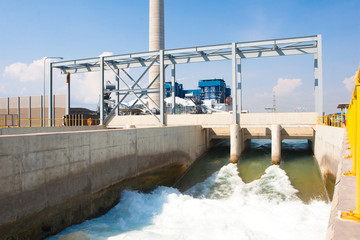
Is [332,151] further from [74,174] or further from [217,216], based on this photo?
[74,174]

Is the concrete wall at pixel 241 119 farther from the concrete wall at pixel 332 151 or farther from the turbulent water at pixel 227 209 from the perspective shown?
the concrete wall at pixel 332 151

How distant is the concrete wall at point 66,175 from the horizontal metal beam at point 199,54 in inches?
452

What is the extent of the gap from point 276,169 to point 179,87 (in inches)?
1633

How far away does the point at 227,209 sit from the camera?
11.4 meters

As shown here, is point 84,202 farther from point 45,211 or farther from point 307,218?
point 307,218

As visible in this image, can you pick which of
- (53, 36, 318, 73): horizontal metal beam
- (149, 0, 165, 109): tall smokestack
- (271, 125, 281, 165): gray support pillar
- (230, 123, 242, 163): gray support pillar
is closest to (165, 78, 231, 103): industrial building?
(149, 0, 165, 109): tall smokestack

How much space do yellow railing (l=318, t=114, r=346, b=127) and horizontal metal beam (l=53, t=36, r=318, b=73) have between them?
6046 mm

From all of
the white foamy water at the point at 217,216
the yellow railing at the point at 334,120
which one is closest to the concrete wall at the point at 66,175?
the white foamy water at the point at 217,216

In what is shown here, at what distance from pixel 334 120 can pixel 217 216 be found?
9264 millimetres

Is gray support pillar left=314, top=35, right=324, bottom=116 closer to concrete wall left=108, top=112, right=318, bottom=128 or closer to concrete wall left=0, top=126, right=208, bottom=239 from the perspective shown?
concrete wall left=108, top=112, right=318, bottom=128

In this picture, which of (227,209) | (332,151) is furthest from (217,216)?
(332,151)

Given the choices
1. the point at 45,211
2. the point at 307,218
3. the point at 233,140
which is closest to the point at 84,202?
the point at 45,211

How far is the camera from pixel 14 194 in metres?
7.34

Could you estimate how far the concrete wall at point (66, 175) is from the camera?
Result: 7340 mm
